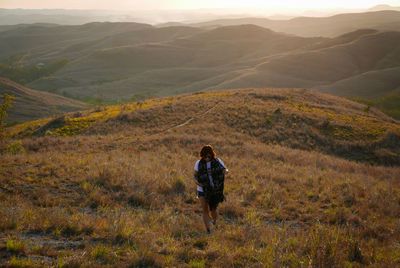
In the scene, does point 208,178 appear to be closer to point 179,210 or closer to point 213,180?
point 213,180

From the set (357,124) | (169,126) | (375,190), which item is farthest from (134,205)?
(357,124)

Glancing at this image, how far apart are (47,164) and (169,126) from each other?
63.5 ft

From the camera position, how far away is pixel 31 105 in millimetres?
111500

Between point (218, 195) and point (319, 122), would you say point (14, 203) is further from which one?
point (319, 122)

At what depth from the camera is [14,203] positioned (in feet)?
38.6

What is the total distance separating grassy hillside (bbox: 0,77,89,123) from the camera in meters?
103

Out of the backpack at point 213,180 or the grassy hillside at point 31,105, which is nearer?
the backpack at point 213,180

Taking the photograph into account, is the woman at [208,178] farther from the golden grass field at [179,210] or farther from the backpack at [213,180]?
the golden grass field at [179,210]

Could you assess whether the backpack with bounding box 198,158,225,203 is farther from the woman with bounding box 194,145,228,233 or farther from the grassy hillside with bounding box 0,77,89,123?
the grassy hillside with bounding box 0,77,89,123

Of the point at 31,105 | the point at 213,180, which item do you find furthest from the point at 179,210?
the point at 31,105

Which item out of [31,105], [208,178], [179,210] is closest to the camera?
[208,178]

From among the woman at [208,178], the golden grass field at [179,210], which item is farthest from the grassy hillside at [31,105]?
the woman at [208,178]

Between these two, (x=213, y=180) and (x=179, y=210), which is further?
(x=179, y=210)

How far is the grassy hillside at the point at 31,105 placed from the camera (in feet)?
337
